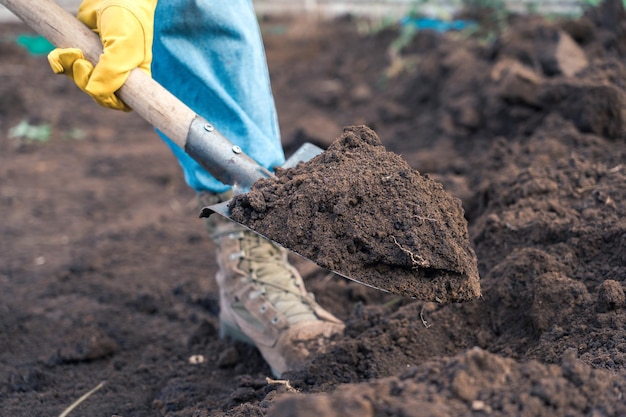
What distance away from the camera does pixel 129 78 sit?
6.59 ft

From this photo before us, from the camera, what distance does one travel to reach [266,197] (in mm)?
1816

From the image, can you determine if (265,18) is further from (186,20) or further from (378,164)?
(378,164)

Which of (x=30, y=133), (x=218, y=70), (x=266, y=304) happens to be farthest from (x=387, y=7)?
(x=266, y=304)

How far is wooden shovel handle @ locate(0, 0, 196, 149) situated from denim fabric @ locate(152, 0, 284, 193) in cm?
25

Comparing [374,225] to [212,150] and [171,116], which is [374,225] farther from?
[171,116]

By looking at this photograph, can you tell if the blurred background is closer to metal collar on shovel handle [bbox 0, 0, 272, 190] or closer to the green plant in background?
the green plant in background

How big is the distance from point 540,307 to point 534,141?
137cm

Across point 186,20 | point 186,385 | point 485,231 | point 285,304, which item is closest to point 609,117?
point 485,231

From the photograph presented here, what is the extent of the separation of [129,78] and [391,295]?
1.20m

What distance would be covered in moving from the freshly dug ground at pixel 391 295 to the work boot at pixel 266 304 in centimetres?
10

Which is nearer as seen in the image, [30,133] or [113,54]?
[113,54]

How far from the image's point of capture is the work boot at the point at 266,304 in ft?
7.20

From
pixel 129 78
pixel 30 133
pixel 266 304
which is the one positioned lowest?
pixel 30 133

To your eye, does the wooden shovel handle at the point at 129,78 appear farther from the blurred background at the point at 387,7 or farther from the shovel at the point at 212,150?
the blurred background at the point at 387,7
